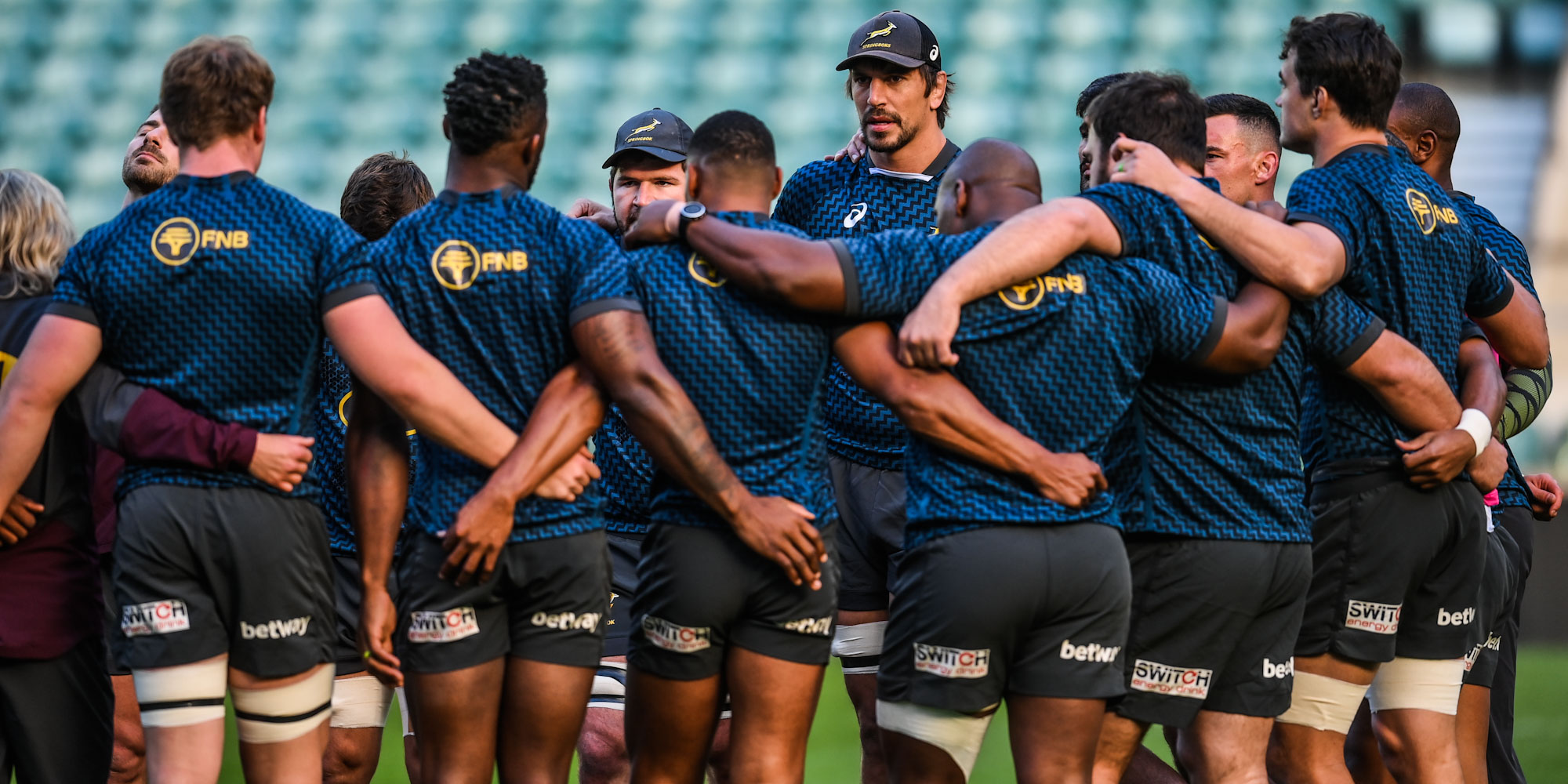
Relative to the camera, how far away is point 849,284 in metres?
3.96

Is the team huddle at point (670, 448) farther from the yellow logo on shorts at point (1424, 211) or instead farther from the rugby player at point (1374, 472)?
the yellow logo on shorts at point (1424, 211)

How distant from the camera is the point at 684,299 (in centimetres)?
401

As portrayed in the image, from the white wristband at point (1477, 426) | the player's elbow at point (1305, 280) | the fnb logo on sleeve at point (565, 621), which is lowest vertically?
the fnb logo on sleeve at point (565, 621)

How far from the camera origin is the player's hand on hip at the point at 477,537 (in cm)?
379

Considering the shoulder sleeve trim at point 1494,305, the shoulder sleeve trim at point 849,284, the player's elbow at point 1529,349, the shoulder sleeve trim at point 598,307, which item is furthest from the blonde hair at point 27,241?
the player's elbow at point 1529,349

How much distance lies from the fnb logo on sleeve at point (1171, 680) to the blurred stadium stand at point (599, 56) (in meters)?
11.5

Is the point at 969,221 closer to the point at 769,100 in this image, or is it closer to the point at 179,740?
the point at 179,740

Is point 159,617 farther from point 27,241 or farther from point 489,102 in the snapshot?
point 489,102

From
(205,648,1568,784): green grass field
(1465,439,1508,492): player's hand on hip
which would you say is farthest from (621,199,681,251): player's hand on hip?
(205,648,1568,784): green grass field

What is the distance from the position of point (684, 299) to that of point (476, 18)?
12788 millimetres

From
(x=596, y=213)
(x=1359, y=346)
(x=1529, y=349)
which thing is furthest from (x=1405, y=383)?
(x=596, y=213)

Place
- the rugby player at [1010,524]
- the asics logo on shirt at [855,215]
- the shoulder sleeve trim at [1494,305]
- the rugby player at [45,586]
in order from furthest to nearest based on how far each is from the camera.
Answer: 1. the asics logo on shirt at [855,215]
2. the shoulder sleeve trim at [1494,305]
3. the rugby player at [45,586]
4. the rugby player at [1010,524]

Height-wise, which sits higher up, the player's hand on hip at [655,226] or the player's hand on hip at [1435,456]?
the player's hand on hip at [655,226]

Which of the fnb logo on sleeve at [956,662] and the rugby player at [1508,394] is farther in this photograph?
the rugby player at [1508,394]
